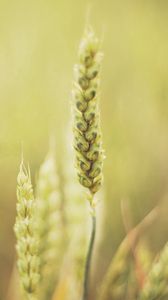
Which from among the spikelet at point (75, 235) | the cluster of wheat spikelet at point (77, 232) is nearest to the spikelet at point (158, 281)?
the cluster of wheat spikelet at point (77, 232)

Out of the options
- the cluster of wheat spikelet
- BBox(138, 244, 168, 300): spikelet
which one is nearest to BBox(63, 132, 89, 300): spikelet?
the cluster of wheat spikelet

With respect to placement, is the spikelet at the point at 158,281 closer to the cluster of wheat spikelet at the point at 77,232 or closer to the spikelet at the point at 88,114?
the cluster of wheat spikelet at the point at 77,232

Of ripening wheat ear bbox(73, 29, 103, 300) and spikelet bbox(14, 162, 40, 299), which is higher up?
ripening wheat ear bbox(73, 29, 103, 300)

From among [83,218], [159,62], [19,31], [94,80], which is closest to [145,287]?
[83,218]

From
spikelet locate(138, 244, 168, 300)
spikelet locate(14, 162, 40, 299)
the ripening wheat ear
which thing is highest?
the ripening wheat ear

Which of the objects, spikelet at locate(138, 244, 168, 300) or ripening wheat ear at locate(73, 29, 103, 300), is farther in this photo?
spikelet at locate(138, 244, 168, 300)

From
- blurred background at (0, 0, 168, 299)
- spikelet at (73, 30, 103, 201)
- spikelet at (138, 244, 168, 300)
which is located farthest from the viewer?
blurred background at (0, 0, 168, 299)

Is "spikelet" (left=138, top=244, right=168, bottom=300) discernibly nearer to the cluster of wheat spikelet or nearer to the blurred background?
the cluster of wheat spikelet
